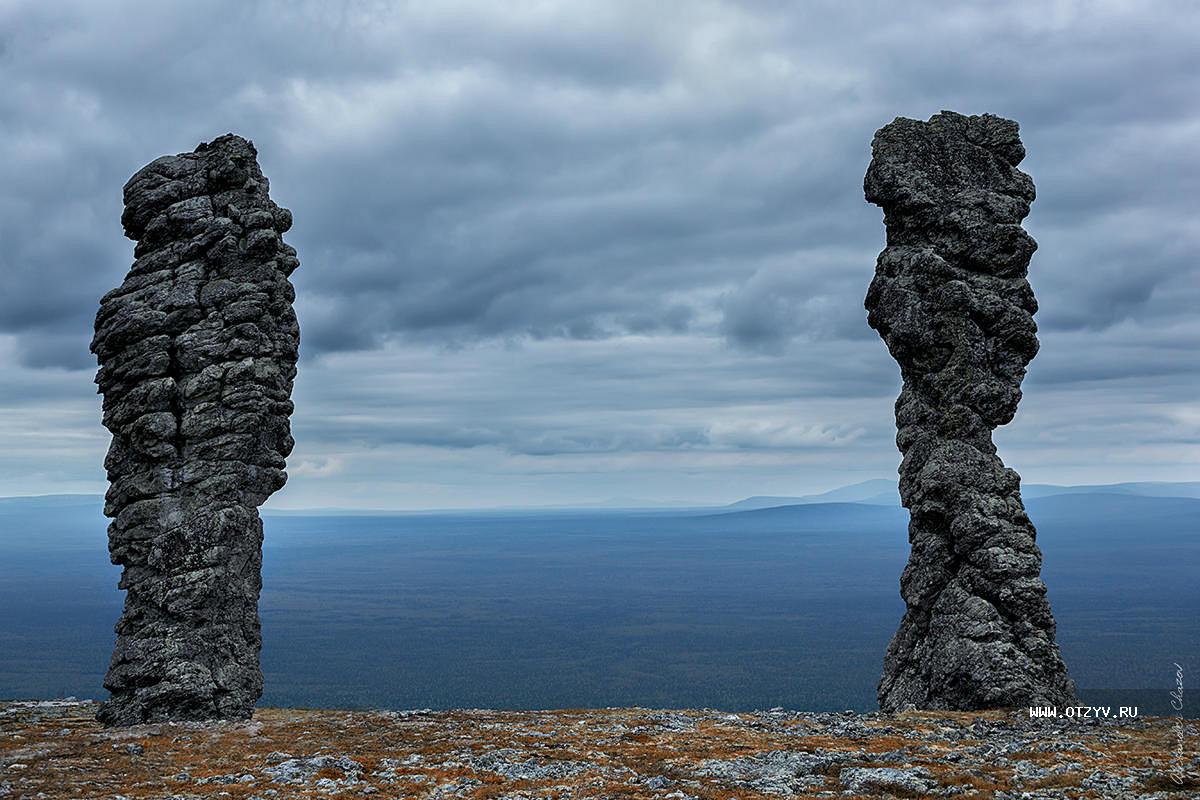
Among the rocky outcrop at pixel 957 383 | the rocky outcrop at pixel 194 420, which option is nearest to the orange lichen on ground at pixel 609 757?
the rocky outcrop at pixel 194 420

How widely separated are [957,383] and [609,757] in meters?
27.2

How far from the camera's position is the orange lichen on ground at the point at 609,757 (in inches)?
1134

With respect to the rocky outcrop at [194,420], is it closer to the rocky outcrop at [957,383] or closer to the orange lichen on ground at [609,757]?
the orange lichen on ground at [609,757]

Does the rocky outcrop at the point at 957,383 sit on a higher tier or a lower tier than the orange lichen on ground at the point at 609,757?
higher

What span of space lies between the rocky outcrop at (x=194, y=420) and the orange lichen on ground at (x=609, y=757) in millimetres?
3575

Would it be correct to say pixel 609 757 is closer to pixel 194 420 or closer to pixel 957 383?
pixel 194 420

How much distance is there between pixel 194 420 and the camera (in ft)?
151

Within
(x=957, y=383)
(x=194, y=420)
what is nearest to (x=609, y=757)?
(x=194, y=420)

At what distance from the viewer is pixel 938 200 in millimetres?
51562

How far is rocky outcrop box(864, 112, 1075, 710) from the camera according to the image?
46125mm

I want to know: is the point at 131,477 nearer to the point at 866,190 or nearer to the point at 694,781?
the point at 694,781

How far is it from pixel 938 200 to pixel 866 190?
11.9 ft

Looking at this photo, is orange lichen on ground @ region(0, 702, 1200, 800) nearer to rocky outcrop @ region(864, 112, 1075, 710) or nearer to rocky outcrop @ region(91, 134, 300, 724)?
rocky outcrop @ region(91, 134, 300, 724)

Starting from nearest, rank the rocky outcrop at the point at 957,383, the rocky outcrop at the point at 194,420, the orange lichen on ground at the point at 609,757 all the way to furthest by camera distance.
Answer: the orange lichen on ground at the point at 609,757 < the rocky outcrop at the point at 194,420 < the rocky outcrop at the point at 957,383
